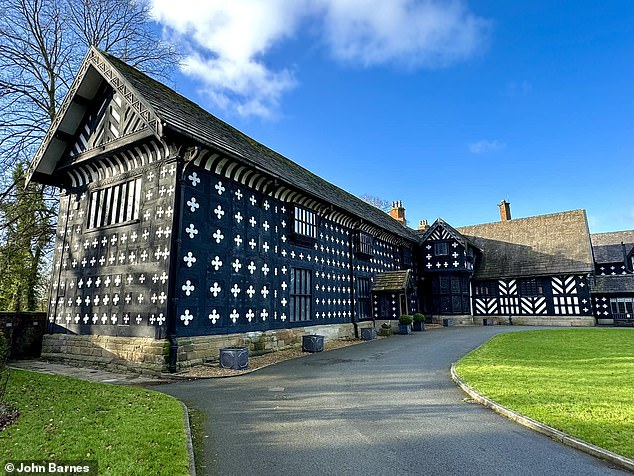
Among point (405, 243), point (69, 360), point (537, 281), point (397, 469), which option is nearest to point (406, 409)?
point (397, 469)

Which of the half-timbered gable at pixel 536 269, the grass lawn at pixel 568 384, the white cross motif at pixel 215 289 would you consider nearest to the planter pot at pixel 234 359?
the white cross motif at pixel 215 289

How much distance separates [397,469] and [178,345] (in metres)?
7.75

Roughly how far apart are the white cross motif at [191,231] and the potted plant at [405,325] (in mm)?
14473

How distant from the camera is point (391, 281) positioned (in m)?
22.6

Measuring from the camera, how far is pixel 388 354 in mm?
13391

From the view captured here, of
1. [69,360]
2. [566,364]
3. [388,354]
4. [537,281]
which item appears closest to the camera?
[566,364]

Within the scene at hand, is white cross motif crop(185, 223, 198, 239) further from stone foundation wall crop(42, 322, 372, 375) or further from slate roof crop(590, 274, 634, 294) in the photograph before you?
slate roof crop(590, 274, 634, 294)

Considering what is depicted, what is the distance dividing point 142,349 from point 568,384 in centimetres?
1089

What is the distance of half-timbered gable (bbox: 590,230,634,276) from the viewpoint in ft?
99.1

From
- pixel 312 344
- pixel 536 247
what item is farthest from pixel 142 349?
pixel 536 247

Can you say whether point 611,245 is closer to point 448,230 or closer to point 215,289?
point 448,230

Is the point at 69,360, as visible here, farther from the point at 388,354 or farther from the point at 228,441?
the point at 388,354

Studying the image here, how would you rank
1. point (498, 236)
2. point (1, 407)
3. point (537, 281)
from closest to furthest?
1. point (1, 407)
2. point (537, 281)
3. point (498, 236)

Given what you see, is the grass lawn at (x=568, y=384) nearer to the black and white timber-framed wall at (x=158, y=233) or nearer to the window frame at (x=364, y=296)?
the black and white timber-framed wall at (x=158, y=233)
